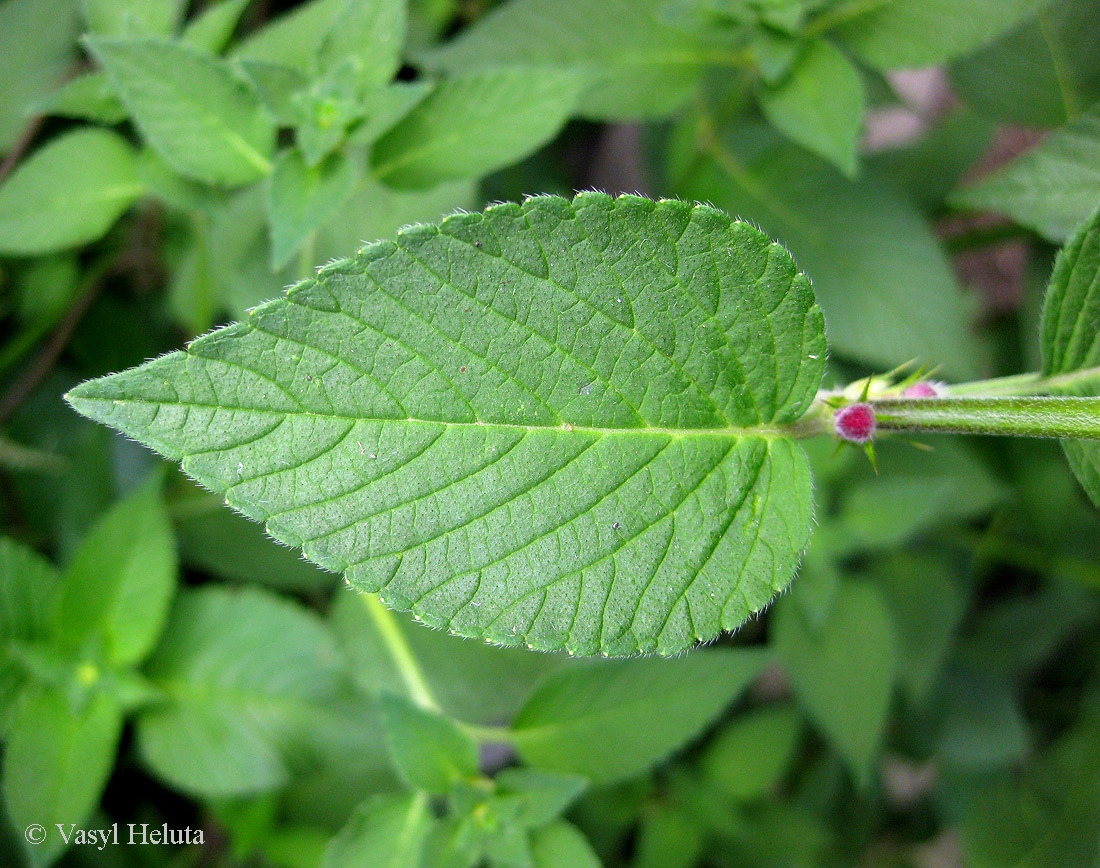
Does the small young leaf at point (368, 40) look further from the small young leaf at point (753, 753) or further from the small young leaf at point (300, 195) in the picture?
the small young leaf at point (753, 753)

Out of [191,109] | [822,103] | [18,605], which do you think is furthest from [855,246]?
[18,605]

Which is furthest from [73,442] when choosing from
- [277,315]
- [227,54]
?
[277,315]

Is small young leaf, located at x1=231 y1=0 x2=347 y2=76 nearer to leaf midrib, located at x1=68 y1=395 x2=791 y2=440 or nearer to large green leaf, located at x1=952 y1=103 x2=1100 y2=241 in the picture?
leaf midrib, located at x1=68 y1=395 x2=791 y2=440

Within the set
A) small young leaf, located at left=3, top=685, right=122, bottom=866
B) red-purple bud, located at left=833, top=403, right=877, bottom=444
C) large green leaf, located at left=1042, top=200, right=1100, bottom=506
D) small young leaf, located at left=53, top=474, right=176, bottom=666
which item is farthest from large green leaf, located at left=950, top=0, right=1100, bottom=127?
small young leaf, located at left=3, top=685, right=122, bottom=866

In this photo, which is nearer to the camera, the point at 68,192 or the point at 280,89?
the point at 280,89

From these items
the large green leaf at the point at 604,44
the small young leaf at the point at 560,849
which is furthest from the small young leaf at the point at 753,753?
the large green leaf at the point at 604,44

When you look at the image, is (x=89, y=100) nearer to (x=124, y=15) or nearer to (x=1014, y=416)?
(x=124, y=15)
